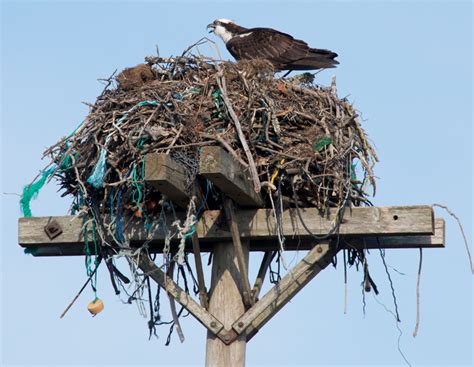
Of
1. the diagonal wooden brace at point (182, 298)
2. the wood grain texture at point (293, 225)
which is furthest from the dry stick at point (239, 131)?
the diagonal wooden brace at point (182, 298)

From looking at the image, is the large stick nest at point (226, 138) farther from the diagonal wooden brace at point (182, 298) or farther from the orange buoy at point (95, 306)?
the orange buoy at point (95, 306)

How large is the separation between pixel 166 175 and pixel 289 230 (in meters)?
0.95

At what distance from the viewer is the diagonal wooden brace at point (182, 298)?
5586 millimetres

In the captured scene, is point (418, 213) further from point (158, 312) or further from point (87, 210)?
point (87, 210)

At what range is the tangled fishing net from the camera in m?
6.02

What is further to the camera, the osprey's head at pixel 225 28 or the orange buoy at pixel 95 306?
the osprey's head at pixel 225 28

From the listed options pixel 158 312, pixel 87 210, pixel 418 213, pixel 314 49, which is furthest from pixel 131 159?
pixel 314 49

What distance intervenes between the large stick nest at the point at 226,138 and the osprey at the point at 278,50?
2.39 metres

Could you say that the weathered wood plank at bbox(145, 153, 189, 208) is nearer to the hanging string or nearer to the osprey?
the hanging string

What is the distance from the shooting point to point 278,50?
991cm

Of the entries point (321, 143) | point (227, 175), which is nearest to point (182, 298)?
point (227, 175)

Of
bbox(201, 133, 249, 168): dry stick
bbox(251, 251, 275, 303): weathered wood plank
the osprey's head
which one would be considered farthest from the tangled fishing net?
the osprey's head

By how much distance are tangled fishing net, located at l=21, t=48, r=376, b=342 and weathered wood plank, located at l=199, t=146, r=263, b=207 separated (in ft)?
0.27

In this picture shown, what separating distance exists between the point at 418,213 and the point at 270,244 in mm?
1023
